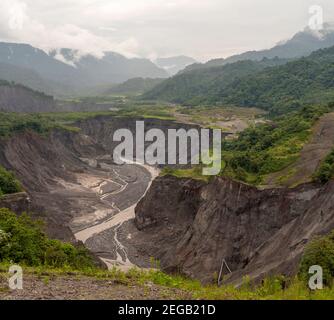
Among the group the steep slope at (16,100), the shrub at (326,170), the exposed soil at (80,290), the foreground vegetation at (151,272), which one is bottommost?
the foreground vegetation at (151,272)

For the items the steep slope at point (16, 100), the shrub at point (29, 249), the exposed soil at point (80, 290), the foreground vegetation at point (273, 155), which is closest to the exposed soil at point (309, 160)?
the foreground vegetation at point (273, 155)

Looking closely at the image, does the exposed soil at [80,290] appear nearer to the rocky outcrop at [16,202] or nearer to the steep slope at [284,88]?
the rocky outcrop at [16,202]

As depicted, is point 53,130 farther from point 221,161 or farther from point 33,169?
point 221,161

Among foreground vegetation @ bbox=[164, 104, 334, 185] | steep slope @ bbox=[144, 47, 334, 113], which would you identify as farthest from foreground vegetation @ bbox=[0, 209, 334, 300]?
steep slope @ bbox=[144, 47, 334, 113]

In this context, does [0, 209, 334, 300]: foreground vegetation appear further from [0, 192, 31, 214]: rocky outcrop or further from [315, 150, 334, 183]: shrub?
[0, 192, 31, 214]: rocky outcrop
